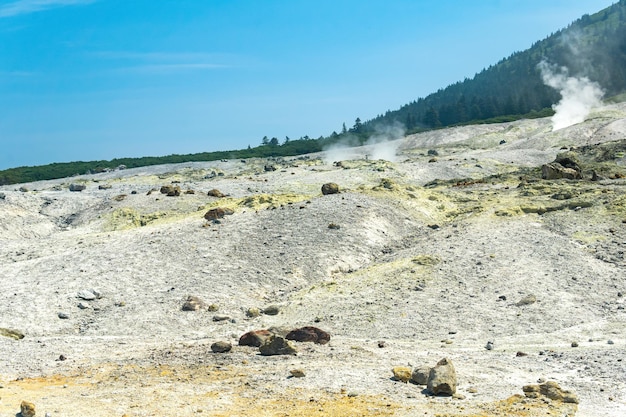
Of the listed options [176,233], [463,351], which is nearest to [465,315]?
[463,351]

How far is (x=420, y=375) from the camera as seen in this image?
45.7ft

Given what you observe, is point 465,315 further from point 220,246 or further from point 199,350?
point 220,246

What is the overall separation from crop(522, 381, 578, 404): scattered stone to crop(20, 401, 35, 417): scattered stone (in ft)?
29.2

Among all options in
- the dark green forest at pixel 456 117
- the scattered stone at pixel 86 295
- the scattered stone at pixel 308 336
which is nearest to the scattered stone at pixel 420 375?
the scattered stone at pixel 308 336

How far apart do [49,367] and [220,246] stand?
1232 centimetres

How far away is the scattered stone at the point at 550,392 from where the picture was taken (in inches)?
506

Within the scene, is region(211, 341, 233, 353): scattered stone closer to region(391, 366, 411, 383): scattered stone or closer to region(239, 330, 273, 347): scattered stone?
region(239, 330, 273, 347): scattered stone

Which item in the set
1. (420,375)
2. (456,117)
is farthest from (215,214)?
(456,117)

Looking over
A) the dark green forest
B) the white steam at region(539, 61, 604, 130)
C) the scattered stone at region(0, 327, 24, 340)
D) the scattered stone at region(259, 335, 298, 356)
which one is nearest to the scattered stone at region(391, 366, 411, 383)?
the scattered stone at region(259, 335, 298, 356)

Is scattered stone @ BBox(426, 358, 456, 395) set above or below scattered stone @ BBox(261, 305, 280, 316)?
above

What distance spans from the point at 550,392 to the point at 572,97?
4907 inches

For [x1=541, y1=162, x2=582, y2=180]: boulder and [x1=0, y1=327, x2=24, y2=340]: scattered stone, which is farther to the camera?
[x1=541, y1=162, x2=582, y2=180]: boulder

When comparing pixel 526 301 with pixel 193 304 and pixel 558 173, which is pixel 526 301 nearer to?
pixel 193 304

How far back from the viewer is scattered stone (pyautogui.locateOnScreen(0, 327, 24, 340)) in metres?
19.8
